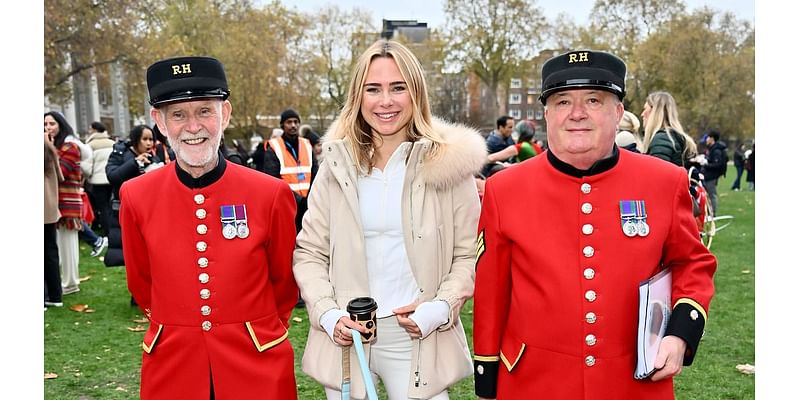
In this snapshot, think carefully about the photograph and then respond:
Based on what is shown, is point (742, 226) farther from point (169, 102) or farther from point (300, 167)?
point (169, 102)

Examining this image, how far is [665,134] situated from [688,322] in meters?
4.67

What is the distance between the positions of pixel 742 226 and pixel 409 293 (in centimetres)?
1296

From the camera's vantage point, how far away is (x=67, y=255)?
334 inches

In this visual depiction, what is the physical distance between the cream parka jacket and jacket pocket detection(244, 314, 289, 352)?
0.15 m

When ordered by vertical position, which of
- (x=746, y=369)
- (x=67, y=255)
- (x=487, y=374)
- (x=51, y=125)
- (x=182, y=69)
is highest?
(x=51, y=125)

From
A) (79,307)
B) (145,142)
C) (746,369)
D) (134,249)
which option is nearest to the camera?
(134,249)

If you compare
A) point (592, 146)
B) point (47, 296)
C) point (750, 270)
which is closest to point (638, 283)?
point (592, 146)

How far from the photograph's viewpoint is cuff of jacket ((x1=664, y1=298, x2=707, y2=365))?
2465 millimetres

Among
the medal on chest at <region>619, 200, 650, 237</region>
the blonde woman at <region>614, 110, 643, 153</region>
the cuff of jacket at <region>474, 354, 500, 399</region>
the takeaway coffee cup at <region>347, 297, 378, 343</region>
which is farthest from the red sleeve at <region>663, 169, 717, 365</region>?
the blonde woman at <region>614, 110, 643, 153</region>

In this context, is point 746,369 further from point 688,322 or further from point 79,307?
point 79,307

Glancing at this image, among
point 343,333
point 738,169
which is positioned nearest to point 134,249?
point 343,333

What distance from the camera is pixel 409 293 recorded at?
296cm

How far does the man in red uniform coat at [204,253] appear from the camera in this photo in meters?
2.85

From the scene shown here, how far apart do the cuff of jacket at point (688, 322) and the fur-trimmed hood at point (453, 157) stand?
995mm
